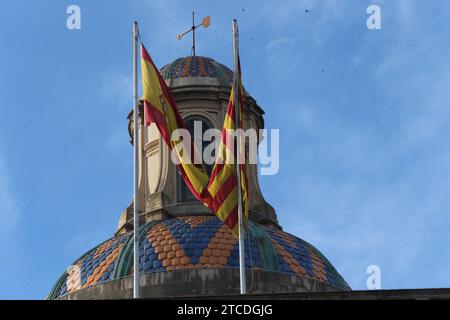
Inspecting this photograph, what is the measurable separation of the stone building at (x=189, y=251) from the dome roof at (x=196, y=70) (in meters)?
0.42

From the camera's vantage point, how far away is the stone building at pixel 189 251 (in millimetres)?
39156

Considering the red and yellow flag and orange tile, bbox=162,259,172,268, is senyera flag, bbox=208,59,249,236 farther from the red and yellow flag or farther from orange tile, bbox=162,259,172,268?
orange tile, bbox=162,259,172,268

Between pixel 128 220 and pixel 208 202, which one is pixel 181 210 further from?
pixel 208 202

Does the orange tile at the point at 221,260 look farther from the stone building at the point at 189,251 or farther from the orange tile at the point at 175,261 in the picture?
the orange tile at the point at 175,261

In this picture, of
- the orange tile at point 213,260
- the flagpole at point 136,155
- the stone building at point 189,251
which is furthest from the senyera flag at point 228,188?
the orange tile at point 213,260

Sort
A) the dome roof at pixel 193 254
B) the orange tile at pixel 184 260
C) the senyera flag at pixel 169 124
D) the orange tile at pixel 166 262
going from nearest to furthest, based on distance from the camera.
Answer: the senyera flag at pixel 169 124 → the orange tile at pixel 166 262 → the orange tile at pixel 184 260 → the dome roof at pixel 193 254

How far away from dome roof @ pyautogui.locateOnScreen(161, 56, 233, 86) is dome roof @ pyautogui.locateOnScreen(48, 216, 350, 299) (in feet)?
22.3

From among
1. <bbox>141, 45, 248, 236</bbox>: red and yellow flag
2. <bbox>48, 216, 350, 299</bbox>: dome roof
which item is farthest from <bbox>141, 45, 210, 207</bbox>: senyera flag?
<bbox>48, 216, 350, 299</bbox>: dome roof

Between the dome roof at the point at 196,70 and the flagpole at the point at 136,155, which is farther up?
the dome roof at the point at 196,70

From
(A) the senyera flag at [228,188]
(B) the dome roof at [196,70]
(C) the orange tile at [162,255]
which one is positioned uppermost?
(B) the dome roof at [196,70]

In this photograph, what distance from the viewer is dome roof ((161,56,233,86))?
1903 inches
